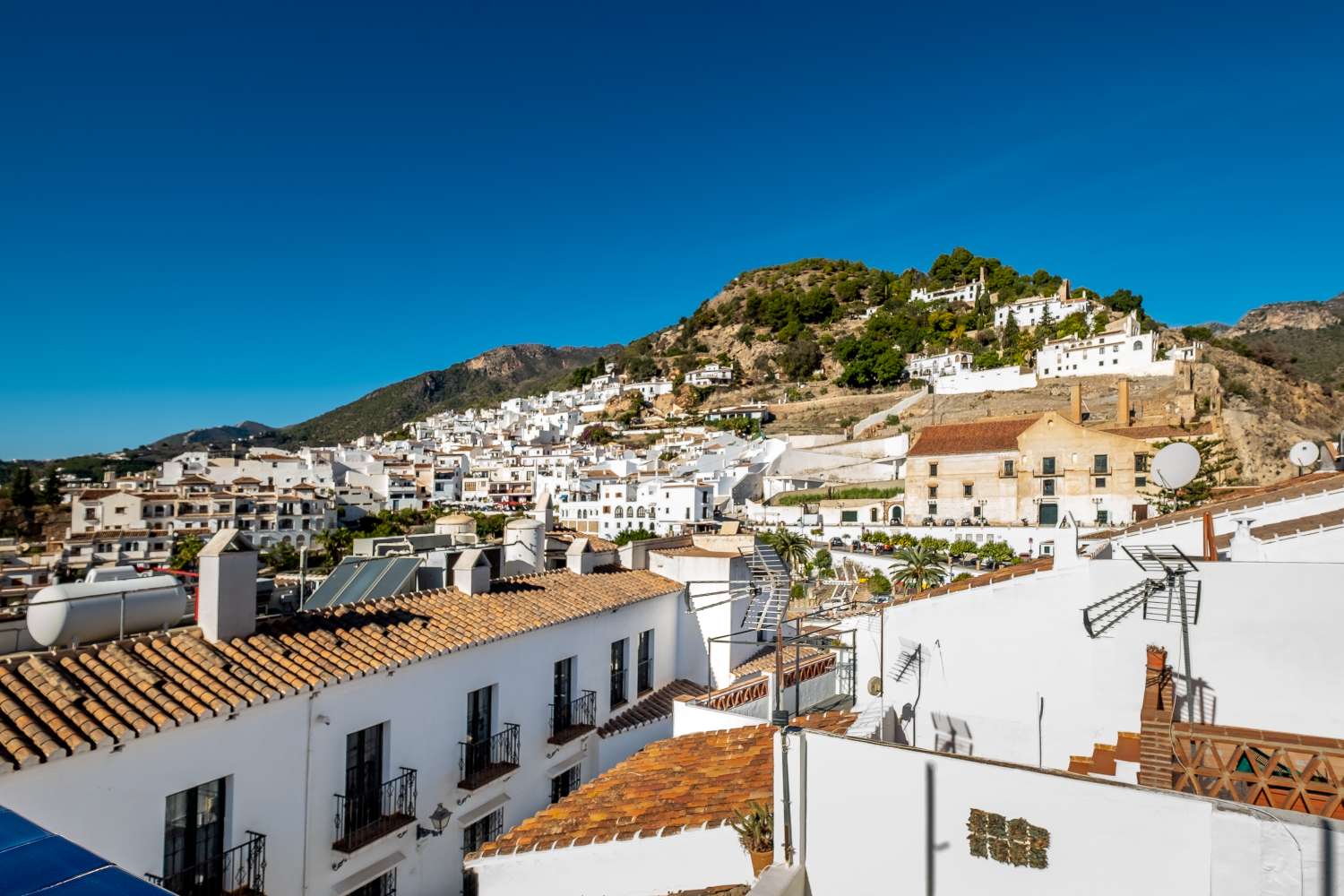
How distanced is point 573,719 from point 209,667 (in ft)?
19.5

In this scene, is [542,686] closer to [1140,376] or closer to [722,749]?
[722,749]

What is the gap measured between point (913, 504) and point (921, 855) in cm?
4292

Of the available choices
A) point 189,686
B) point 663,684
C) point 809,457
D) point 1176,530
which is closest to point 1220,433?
point 809,457

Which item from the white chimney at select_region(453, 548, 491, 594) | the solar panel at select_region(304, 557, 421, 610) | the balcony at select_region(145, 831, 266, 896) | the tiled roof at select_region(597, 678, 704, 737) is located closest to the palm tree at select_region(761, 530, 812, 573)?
the tiled roof at select_region(597, 678, 704, 737)

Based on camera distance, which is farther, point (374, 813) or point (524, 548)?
point (524, 548)

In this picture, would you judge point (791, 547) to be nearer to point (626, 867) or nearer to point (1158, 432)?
point (1158, 432)

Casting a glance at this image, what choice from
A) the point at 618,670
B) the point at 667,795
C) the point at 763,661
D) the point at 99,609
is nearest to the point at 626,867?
the point at 667,795

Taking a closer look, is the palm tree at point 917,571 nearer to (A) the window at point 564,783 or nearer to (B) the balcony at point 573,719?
(B) the balcony at point 573,719

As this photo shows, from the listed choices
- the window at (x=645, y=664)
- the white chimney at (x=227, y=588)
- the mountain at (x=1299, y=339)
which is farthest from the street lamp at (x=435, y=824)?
the mountain at (x=1299, y=339)

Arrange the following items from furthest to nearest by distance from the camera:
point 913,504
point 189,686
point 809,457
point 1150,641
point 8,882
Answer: point 809,457 → point 913,504 → point 1150,641 → point 189,686 → point 8,882

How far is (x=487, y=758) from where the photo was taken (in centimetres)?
989

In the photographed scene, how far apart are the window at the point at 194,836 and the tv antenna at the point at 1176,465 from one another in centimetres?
1042

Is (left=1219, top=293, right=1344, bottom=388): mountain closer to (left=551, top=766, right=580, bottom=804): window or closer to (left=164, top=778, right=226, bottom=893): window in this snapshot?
(left=551, top=766, right=580, bottom=804): window

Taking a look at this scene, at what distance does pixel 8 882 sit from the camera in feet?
5.09
